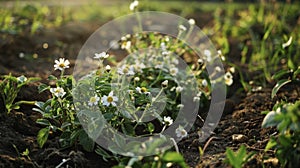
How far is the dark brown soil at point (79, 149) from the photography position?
1.74 m

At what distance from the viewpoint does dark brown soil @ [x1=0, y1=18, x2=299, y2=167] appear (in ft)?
5.72

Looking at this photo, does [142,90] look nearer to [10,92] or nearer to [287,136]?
[10,92]

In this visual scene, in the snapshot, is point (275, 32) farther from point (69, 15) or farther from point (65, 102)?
point (65, 102)

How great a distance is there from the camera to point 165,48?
8.27ft

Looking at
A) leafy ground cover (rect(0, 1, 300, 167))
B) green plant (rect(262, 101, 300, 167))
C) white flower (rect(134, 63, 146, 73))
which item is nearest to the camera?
green plant (rect(262, 101, 300, 167))

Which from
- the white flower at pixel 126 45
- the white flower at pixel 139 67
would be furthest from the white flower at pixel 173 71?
the white flower at pixel 126 45

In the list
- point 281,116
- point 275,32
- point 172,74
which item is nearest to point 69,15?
point 275,32

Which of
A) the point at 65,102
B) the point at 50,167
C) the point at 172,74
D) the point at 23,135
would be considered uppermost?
the point at 172,74

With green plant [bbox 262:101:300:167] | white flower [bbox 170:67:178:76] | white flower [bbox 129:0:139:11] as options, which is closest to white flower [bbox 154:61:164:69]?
white flower [bbox 170:67:178:76]

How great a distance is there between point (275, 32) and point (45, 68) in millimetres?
2174

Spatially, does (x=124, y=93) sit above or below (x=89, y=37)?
below

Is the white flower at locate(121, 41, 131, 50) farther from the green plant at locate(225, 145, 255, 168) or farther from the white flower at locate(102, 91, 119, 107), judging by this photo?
the green plant at locate(225, 145, 255, 168)

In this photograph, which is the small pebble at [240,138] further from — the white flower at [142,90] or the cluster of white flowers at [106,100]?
the cluster of white flowers at [106,100]

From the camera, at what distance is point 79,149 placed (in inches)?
73.8
